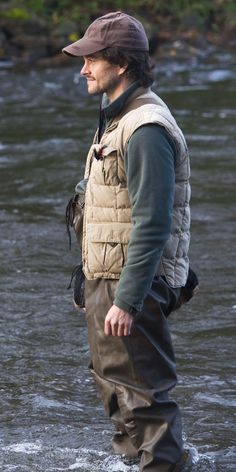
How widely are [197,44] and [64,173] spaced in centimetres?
1441

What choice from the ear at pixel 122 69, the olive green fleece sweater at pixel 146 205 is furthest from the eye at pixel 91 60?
the olive green fleece sweater at pixel 146 205

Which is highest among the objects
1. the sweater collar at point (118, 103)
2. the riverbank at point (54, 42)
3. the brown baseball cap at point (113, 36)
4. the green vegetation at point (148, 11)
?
the brown baseball cap at point (113, 36)

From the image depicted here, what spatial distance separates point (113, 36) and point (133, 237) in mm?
756

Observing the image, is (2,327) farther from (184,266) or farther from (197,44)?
(197,44)

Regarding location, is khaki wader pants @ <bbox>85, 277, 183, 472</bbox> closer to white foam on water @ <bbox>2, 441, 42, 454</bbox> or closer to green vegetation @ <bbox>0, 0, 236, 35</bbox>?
white foam on water @ <bbox>2, 441, 42, 454</bbox>

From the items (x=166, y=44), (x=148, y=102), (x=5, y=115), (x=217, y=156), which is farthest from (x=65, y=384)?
(x=166, y=44)

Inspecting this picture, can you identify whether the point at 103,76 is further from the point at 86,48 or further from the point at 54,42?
the point at 54,42

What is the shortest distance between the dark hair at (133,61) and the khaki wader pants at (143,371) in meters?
0.77

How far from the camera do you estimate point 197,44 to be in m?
25.5

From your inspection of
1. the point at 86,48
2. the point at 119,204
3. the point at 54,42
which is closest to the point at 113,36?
the point at 86,48

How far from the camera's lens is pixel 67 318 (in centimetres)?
700

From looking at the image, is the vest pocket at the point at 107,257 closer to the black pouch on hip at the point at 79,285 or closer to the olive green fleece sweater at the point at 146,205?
the olive green fleece sweater at the point at 146,205

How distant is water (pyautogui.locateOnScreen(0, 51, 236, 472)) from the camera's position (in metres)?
4.99

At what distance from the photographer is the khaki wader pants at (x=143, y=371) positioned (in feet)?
14.0
